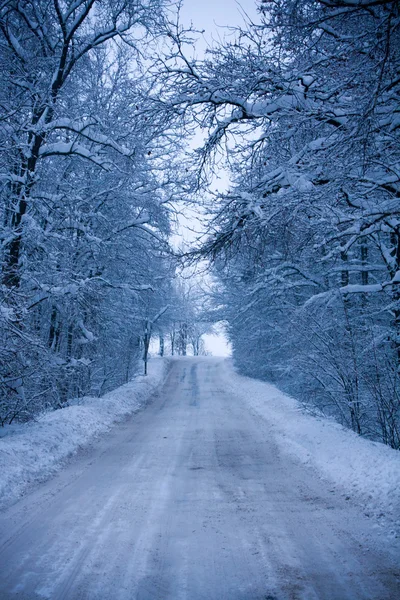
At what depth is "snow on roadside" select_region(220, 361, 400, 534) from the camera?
190 inches

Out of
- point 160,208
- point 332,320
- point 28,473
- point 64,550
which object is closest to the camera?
point 64,550

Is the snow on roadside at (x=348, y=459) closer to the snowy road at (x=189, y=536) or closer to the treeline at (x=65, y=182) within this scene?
the snowy road at (x=189, y=536)

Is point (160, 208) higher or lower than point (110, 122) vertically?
lower

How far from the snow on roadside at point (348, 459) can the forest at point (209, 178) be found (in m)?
0.78

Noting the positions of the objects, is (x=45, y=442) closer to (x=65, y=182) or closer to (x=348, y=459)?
(x=348, y=459)

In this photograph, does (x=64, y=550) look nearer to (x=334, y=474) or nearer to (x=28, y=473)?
(x=28, y=473)

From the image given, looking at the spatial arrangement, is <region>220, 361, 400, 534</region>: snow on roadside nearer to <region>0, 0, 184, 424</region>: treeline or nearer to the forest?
the forest

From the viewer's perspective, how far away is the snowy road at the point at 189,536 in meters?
3.16

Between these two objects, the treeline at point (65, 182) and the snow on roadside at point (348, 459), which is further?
the treeline at point (65, 182)

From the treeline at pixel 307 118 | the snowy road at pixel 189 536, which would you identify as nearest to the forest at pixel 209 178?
the treeline at pixel 307 118

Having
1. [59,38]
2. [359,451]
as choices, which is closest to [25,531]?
[359,451]

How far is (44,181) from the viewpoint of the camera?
11.4 m

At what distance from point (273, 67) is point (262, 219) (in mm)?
1965

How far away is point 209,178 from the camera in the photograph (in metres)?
6.59
